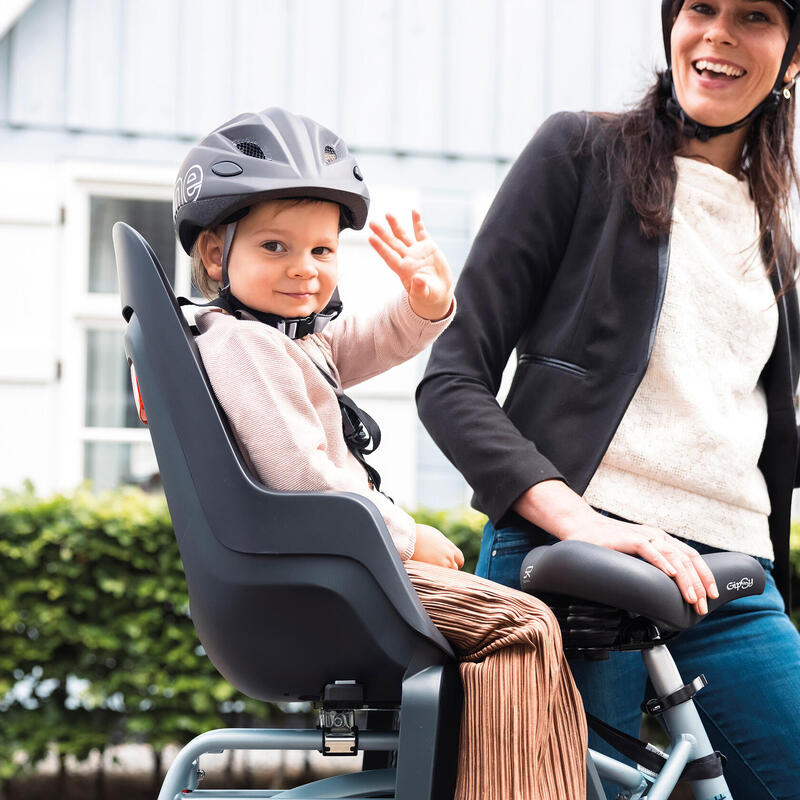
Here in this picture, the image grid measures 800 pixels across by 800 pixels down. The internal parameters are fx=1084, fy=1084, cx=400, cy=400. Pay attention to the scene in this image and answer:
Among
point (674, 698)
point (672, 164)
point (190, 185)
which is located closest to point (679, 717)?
point (674, 698)

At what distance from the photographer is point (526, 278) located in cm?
178

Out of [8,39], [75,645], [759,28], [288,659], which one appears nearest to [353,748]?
[288,659]

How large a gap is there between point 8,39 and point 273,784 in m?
4.03

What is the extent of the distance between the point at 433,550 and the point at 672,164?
83 centimetres

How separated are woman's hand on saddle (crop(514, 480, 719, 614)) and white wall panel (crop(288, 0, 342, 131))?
4.76m

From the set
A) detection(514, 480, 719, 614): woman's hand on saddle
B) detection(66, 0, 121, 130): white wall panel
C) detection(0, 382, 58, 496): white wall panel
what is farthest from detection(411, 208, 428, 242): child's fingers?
detection(66, 0, 121, 130): white wall panel

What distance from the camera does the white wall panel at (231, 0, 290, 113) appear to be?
19.6 ft

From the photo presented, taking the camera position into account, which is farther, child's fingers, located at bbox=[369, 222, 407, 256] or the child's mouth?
the child's mouth

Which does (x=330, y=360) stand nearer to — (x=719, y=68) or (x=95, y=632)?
(x=719, y=68)

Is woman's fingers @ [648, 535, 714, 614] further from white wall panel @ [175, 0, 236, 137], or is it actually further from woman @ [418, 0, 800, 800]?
white wall panel @ [175, 0, 236, 137]

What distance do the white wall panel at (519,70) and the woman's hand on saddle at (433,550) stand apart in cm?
496

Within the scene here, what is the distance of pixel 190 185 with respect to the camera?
→ 59.3 inches

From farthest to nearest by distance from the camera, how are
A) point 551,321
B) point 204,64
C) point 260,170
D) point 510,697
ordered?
1. point 204,64
2. point 551,321
3. point 260,170
4. point 510,697

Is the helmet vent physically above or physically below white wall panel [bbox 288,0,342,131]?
below
